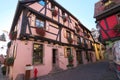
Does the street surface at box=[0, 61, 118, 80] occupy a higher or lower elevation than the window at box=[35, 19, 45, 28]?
lower

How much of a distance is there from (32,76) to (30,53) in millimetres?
1658

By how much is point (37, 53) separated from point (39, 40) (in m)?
1.08

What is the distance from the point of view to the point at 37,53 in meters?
8.32

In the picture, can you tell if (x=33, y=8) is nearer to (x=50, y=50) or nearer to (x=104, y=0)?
(x=50, y=50)

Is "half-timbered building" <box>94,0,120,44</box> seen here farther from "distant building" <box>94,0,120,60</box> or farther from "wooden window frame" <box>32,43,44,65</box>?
"wooden window frame" <box>32,43,44,65</box>

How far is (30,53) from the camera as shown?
7.67 metres

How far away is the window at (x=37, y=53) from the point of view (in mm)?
8070

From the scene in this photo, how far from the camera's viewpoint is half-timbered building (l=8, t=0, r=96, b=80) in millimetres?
7240

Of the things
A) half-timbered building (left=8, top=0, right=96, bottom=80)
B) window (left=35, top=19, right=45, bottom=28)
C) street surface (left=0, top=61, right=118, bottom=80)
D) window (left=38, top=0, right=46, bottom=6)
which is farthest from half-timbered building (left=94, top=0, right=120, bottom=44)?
window (left=38, top=0, right=46, bottom=6)

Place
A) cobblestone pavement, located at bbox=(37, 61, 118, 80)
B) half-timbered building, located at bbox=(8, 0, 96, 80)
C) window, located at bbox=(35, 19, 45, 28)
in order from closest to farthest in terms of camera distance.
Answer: cobblestone pavement, located at bbox=(37, 61, 118, 80) → half-timbered building, located at bbox=(8, 0, 96, 80) → window, located at bbox=(35, 19, 45, 28)

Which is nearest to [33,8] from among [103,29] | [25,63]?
[25,63]

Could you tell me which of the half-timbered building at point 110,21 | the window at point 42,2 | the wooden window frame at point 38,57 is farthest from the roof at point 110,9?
the wooden window frame at point 38,57

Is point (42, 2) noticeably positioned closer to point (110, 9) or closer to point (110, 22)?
point (110, 9)

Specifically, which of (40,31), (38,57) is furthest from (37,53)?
(40,31)
